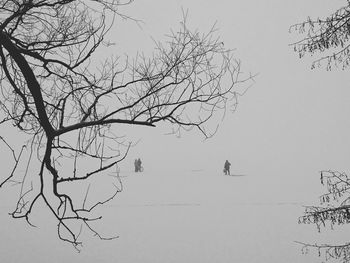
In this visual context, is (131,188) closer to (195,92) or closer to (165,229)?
(165,229)

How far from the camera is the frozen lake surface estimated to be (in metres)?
9.76

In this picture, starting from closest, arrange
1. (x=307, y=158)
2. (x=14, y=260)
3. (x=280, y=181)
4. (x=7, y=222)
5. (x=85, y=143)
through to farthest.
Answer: (x=85, y=143) < (x=14, y=260) < (x=7, y=222) < (x=280, y=181) < (x=307, y=158)

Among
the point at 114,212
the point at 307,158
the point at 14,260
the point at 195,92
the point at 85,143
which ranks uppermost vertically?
the point at 307,158

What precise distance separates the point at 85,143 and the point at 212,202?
14.3 metres

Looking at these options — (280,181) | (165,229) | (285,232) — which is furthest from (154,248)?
(280,181)

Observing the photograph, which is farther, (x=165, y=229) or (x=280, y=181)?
(x=280, y=181)

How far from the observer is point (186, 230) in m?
12.5

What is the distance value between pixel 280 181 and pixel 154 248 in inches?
680

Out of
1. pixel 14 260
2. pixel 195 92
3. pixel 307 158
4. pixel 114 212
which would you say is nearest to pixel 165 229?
pixel 114 212

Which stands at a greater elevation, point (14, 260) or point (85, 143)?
point (85, 143)

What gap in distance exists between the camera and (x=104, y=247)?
1055 cm

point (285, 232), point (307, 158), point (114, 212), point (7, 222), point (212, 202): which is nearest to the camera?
point (285, 232)

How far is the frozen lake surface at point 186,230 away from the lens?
9758 millimetres

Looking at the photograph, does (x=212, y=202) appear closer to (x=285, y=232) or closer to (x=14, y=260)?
(x=285, y=232)
